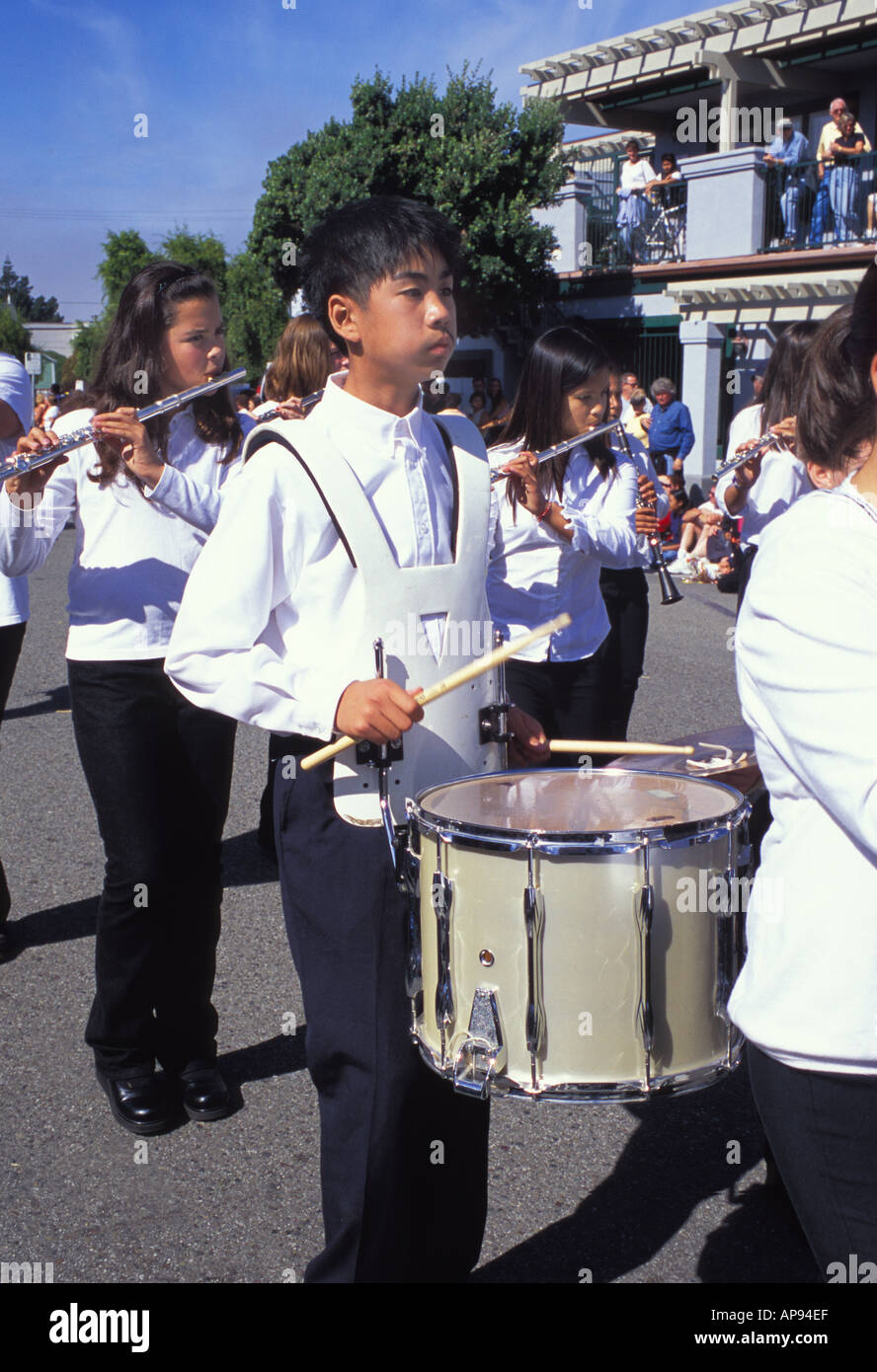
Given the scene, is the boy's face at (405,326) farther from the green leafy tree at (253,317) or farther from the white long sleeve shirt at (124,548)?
the green leafy tree at (253,317)

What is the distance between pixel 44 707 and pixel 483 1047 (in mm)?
6395

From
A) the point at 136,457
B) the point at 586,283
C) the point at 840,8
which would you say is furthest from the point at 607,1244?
the point at 586,283

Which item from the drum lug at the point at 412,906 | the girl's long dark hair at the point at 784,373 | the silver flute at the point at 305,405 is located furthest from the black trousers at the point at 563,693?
the drum lug at the point at 412,906

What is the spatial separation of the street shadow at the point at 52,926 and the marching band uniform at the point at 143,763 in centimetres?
114

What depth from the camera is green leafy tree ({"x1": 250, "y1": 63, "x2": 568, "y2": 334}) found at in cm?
2173

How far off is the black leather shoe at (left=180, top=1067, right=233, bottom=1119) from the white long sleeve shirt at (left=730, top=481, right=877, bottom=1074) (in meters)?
2.12

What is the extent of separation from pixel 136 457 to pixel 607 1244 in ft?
6.67

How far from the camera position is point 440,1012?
202 centimetres

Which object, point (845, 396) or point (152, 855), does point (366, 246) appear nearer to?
point (845, 396)

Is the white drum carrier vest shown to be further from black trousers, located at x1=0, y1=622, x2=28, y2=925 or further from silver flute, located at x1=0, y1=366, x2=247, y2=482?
black trousers, located at x1=0, y1=622, x2=28, y2=925

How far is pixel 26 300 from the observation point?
125688mm

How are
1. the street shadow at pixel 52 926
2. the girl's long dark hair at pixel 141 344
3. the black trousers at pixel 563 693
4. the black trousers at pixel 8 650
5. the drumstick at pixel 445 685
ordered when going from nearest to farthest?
the drumstick at pixel 445 685, the girl's long dark hair at pixel 141 344, the black trousers at pixel 563 693, the black trousers at pixel 8 650, the street shadow at pixel 52 926

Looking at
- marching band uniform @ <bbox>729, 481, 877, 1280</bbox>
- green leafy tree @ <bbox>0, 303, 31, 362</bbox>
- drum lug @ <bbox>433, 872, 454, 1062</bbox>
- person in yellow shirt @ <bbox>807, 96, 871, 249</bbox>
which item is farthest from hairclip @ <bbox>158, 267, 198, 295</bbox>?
green leafy tree @ <bbox>0, 303, 31, 362</bbox>

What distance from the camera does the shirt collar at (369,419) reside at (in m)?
2.22
